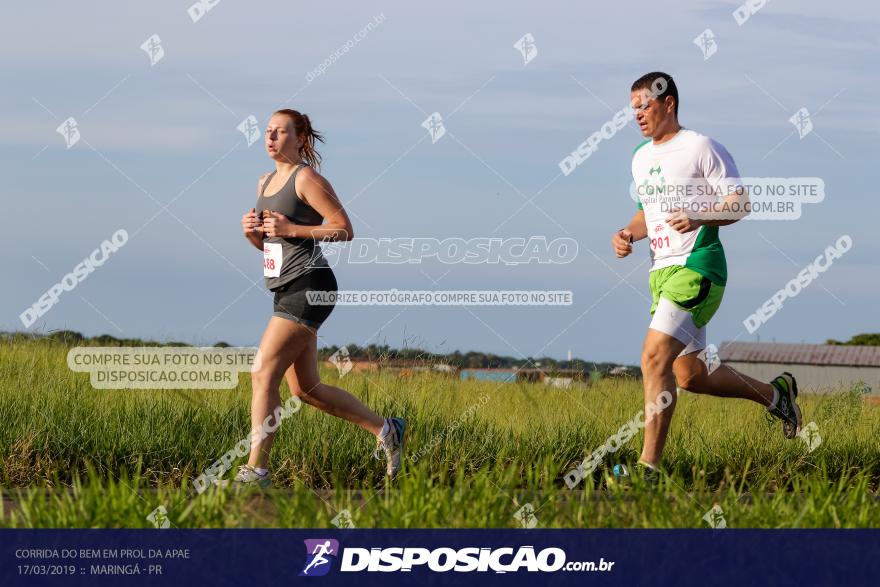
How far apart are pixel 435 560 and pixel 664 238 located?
2.96 meters

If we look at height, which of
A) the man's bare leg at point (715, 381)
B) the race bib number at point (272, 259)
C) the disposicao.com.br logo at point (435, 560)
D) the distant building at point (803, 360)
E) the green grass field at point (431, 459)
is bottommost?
the disposicao.com.br logo at point (435, 560)

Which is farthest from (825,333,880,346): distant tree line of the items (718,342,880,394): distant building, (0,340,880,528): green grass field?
(0,340,880,528): green grass field

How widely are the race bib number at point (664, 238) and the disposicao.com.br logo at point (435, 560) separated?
260 centimetres

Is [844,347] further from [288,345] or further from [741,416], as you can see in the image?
[288,345]

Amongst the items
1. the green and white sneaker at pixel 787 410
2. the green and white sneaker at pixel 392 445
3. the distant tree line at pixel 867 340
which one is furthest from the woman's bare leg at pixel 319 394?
the distant tree line at pixel 867 340

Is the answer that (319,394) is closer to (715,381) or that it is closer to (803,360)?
(715,381)

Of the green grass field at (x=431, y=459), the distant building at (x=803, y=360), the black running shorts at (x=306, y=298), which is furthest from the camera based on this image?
the distant building at (x=803, y=360)

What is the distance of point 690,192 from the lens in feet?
22.8

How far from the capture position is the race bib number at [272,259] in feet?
21.7

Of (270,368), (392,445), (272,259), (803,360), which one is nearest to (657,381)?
(392,445)

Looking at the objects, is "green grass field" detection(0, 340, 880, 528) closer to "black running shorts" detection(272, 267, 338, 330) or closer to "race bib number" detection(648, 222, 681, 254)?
"black running shorts" detection(272, 267, 338, 330)

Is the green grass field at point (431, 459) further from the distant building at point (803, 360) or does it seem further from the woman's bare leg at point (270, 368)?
the distant building at point (803, 360)

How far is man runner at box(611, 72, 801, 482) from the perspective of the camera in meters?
6.88

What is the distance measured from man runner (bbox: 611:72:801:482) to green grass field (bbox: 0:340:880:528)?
2.26 ft
